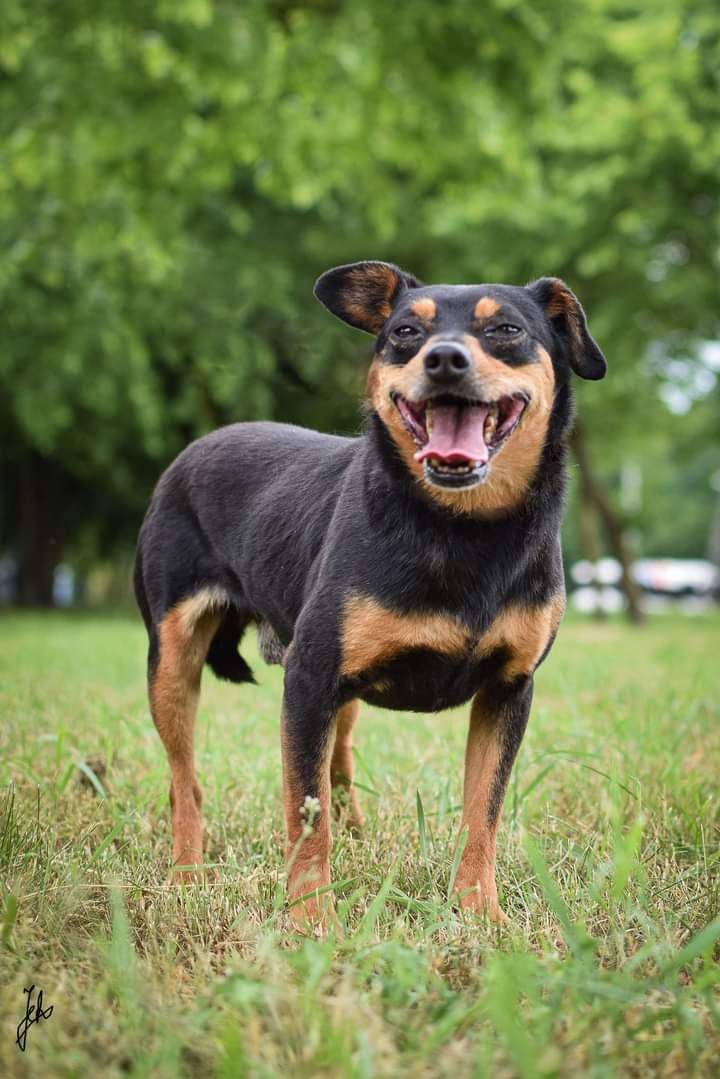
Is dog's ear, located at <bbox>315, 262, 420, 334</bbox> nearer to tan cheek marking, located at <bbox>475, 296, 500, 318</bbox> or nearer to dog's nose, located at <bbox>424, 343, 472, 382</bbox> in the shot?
tan cheek marking, located at <bbox>475, 296, 500, 318</bbox>

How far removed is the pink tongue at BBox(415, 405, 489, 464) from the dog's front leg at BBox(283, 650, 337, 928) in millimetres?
717

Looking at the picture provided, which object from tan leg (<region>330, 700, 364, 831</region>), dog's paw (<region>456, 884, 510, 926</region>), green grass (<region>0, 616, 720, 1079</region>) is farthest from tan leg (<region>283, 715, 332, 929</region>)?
tan leg (<region>330, 700, 364, 831</region>)

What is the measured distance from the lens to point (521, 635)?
3166mm

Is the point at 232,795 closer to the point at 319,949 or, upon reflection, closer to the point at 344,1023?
Result: the point at 319,949

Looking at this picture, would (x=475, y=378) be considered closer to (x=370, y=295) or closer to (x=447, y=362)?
(x=447, y=362)

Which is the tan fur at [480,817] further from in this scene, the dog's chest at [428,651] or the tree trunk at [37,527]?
the tree trunk at [37,527]

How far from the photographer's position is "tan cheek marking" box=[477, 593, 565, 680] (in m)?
3.11

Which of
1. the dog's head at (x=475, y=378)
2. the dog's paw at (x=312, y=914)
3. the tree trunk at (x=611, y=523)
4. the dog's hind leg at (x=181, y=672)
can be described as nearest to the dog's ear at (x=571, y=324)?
the dog's head at (x=475, y=378)

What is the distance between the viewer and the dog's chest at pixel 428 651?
3.01 m

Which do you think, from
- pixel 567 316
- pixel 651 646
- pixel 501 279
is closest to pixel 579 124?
pixel 501 279

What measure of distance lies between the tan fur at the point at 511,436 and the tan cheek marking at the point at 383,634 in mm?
362

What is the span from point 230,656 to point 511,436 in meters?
1.58

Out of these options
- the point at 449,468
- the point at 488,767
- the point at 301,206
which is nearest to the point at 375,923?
the point at 488,767

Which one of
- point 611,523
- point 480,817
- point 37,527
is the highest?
point 480,817
